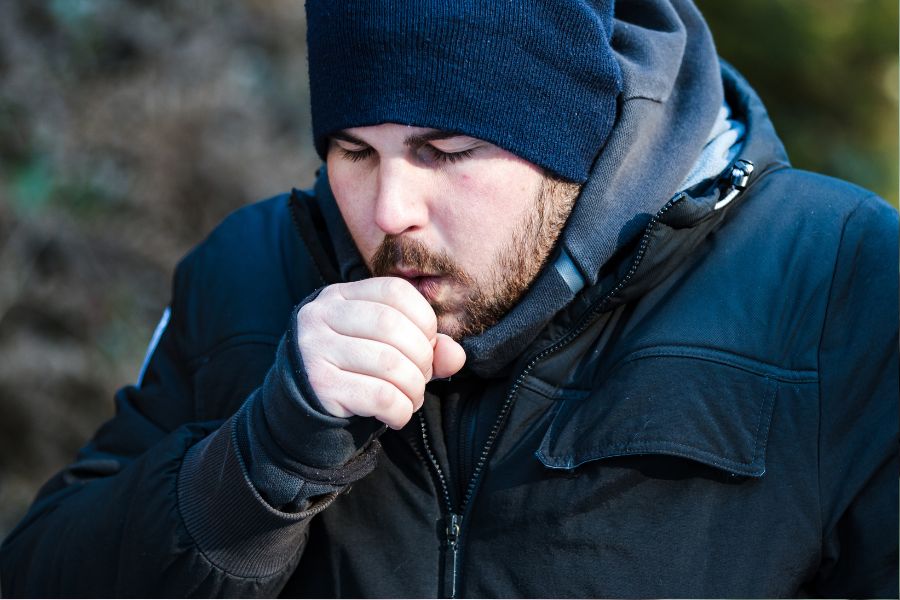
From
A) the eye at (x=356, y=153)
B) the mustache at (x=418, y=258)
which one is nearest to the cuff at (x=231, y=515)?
the mustache at (x=418, y=258)

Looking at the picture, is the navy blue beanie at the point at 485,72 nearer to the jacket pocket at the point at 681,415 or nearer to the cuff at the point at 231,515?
the jacket pocket at the point at 681,415

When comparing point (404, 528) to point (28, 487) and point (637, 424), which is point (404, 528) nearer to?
point (637, 424)

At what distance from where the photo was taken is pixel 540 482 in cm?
165

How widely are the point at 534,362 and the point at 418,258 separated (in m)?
0.28

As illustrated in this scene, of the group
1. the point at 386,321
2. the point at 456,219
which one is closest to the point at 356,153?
the point at 456,219

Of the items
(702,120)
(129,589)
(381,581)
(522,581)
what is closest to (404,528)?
(381,581)

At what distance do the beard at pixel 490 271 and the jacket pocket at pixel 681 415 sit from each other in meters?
0.25

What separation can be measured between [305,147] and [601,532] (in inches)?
124

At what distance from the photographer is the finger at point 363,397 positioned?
1480 millimetres

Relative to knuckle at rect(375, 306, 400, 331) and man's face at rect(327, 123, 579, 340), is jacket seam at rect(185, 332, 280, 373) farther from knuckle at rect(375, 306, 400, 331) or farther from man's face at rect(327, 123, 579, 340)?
knuckle at rect(375, 306, 400, 331)

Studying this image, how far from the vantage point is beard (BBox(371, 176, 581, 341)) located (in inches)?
68.7

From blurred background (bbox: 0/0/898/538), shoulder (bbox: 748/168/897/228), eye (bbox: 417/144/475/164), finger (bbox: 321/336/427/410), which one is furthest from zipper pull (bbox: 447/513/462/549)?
blurred background (bbox: 0/0/898/538)

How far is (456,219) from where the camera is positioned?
1.73 meters

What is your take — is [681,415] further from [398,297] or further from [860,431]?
[398,297]
